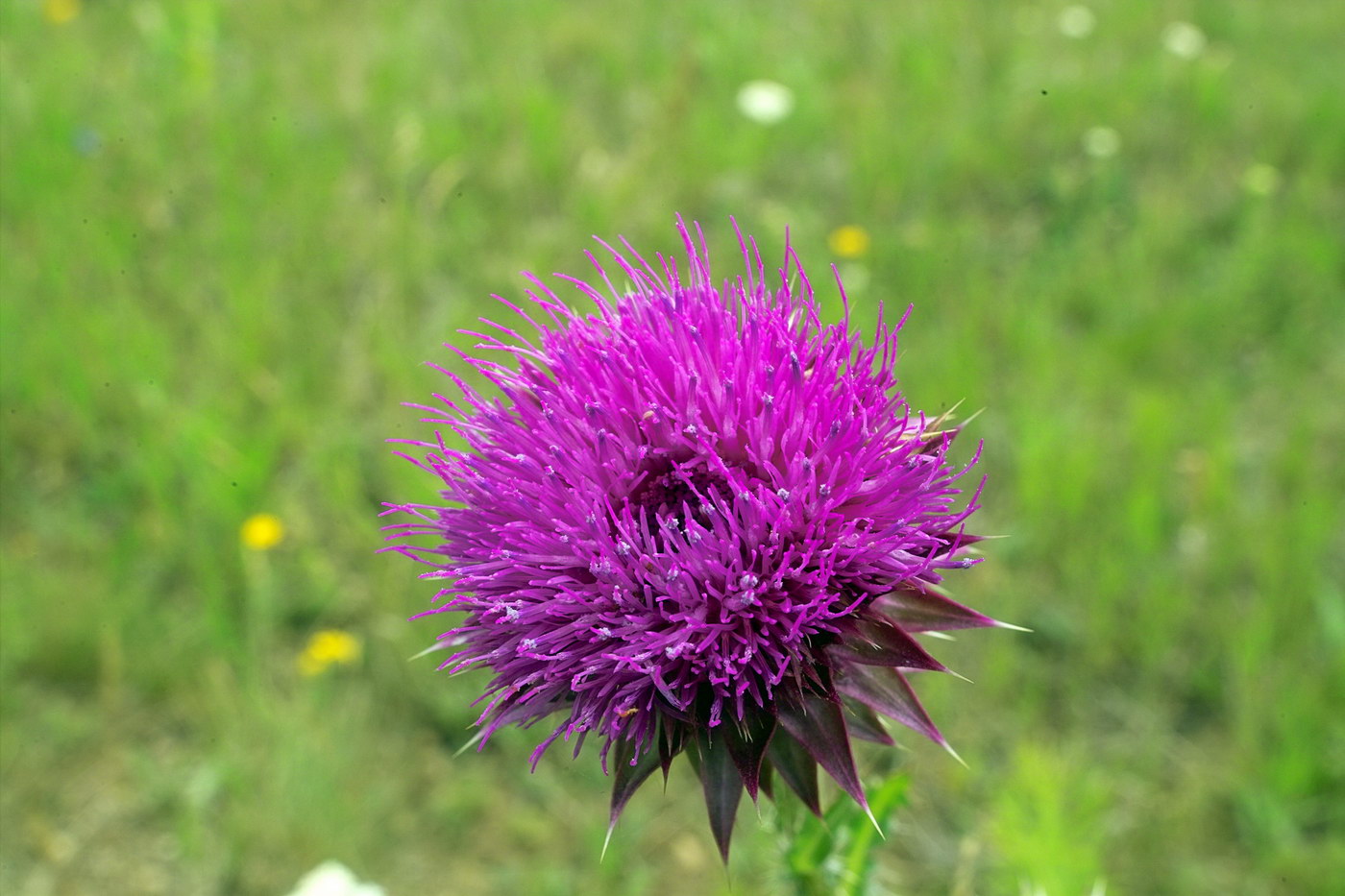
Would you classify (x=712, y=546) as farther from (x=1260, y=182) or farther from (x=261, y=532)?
(x=1260, y=182)

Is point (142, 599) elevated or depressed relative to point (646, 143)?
depressed

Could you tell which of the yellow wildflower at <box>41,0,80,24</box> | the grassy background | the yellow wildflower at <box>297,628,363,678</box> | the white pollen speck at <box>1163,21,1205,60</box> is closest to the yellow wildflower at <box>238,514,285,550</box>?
the grassy background

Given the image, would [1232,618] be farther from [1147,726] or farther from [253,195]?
[253,195]

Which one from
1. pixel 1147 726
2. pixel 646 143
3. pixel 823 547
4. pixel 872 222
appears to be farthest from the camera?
pixel 646 143

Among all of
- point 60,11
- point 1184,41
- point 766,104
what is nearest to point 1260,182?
point 1184,41

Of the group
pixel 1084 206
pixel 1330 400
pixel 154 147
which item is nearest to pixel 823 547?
pixel 1330 400

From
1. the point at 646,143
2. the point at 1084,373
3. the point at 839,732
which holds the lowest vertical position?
the point at 1084,373

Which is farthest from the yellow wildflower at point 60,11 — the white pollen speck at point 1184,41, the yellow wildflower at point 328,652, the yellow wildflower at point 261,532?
the white pollen speck at point 1184,41

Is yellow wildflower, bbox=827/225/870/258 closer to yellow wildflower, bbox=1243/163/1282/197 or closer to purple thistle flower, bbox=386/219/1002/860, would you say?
yellow wildflower, bbox=1243/163/1282/197
